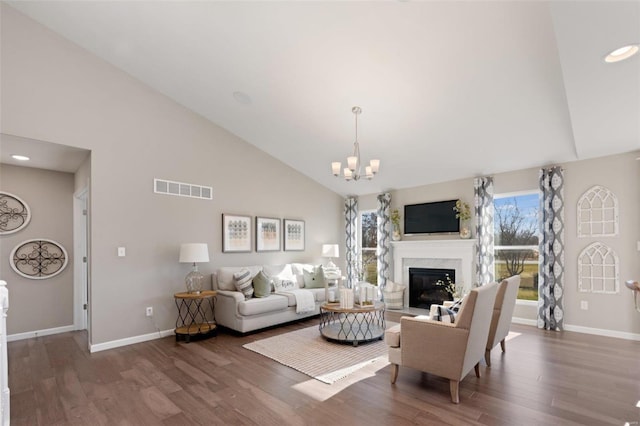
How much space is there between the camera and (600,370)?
3.29 m

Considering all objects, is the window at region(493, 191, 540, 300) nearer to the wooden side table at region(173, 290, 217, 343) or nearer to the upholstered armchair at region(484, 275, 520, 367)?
the upholstered armchair at region(484, 275, 520, 367)

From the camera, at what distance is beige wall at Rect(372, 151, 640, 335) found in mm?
4359

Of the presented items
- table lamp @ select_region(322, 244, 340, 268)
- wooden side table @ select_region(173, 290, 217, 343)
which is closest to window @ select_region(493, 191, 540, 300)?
table lamp @ select_region(322, 244, 340, 268)

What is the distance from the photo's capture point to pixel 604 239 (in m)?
4.57

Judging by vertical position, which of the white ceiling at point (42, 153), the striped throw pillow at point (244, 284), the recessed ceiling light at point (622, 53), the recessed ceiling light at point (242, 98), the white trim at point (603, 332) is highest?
the recessed ceiling light at point (242, 98)

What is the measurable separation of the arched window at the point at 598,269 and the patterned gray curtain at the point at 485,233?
1.22 meters

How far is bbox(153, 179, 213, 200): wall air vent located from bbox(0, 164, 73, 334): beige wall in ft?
5.51

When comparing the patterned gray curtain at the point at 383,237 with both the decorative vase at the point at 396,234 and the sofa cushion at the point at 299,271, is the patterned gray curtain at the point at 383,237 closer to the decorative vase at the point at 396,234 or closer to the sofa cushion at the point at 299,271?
the decorative vase at the point at 396,234

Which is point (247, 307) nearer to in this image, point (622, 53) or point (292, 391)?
point (292, 391)

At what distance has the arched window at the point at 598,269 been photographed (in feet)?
14.7

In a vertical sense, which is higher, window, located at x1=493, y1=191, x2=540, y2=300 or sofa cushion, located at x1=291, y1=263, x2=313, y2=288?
window, located at x1=493, y1=191, x2=540, y2=300

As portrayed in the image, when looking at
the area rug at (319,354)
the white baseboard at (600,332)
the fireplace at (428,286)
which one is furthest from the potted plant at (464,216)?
the area rug at (319,354)

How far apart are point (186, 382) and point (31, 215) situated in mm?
3754

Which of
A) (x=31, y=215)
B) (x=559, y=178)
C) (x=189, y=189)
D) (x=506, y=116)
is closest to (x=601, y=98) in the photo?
(x=506, y=116)
